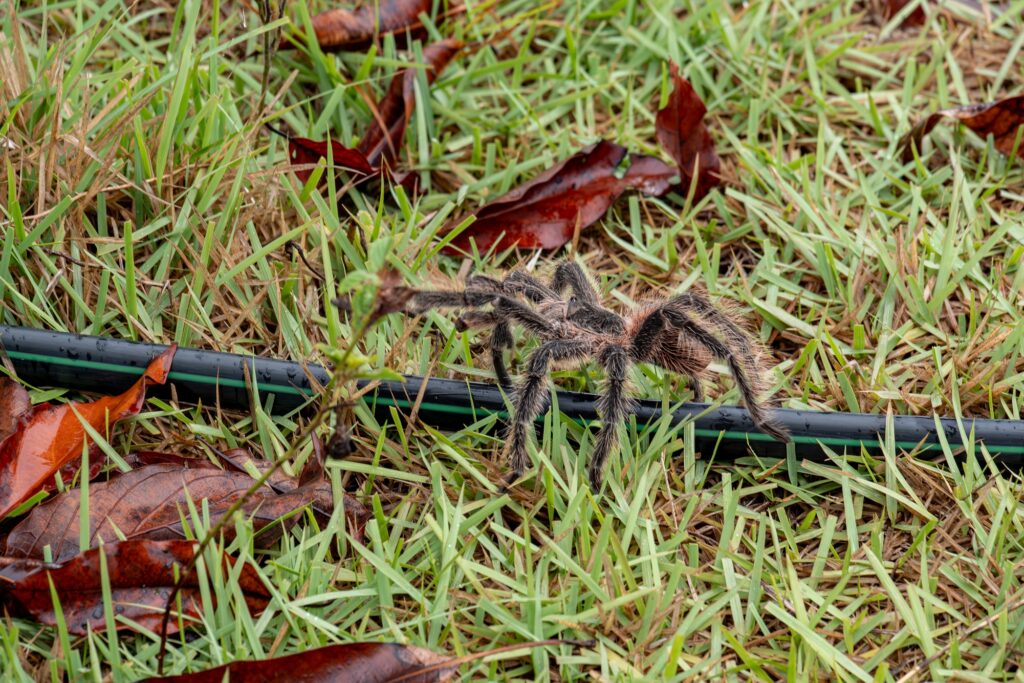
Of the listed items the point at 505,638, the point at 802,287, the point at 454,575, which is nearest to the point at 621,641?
the point at 505,638

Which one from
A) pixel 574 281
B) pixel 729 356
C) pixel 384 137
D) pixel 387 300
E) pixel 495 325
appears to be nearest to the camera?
pixel 387 300

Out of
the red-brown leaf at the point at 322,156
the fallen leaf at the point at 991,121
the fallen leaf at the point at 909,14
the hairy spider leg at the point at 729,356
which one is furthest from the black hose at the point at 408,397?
the fallen leaf at the point at 909,14

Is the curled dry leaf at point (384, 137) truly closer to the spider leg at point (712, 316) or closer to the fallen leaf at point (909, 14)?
the spider leg at point (712, 316)

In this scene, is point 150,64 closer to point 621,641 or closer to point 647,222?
point 647,222

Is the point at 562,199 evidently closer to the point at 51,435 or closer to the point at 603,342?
the point at 603,342

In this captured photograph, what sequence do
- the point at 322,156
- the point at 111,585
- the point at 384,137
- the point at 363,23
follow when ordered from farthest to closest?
the point at 363,23, the point at 384,137, the point at 322,156, the point at 111,585

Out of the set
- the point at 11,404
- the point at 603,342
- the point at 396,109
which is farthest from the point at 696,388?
the point at 11,404
